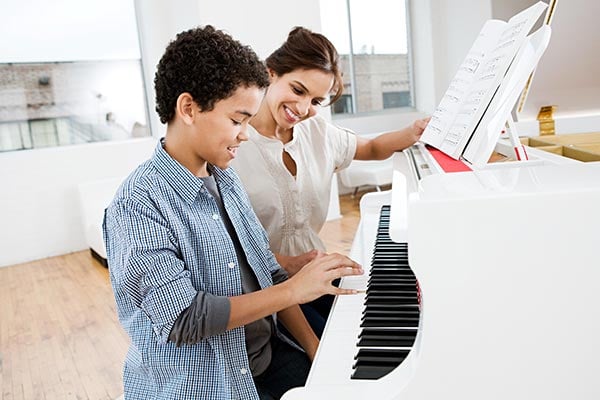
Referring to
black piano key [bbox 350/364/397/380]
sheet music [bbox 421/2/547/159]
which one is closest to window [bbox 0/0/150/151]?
sheet music [bbox 421/2/547/159]

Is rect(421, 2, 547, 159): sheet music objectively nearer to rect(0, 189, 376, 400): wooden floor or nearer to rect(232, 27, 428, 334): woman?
rect(232, 27, 428, 334): woman

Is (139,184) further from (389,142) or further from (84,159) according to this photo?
(84,159)

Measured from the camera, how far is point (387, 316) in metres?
1.24

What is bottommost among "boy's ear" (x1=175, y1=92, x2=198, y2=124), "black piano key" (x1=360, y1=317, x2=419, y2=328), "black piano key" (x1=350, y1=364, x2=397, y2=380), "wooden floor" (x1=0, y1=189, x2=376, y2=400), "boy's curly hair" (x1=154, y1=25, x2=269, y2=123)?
"wooden floor" (x1=0, y1=189, x2=376, y2=400)

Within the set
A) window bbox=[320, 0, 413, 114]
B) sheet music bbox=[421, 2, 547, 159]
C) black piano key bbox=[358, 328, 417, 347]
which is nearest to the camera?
black piano key bbox=[358, 328, 417, 347]

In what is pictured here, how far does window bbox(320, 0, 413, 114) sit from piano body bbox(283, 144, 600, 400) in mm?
6955

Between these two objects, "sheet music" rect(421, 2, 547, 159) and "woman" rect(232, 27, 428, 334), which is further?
"woman" rect(232, 27, 428, 334)

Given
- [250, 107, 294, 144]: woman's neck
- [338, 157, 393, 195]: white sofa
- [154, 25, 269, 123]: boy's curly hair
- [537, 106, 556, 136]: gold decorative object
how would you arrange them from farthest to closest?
[338, 157, 393, 195]: white sofa → [537, 106, 556, 136]: gold decorative object → [250, 107, 294, 144]: woman's neck → [154, 25, 269, 123]: boy's curly hair

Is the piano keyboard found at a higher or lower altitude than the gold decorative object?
lower

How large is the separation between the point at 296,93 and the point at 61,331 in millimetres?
2479

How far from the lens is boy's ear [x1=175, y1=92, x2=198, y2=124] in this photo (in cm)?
125

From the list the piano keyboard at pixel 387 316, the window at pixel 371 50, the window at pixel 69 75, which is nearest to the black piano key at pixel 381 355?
the piano keyboard at pixel 387 316

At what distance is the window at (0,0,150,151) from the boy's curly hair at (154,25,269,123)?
15.3 feet

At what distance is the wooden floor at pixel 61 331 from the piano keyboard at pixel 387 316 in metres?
1.71
